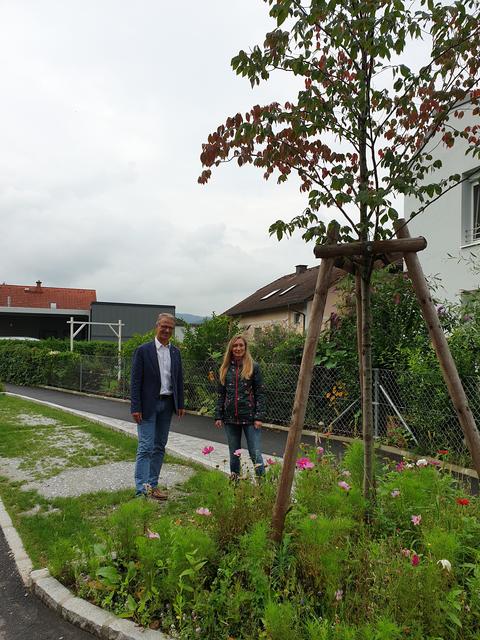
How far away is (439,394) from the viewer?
23.0ft

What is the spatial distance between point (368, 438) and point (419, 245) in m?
1.36

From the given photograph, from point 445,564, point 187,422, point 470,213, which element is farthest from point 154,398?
point 470,213

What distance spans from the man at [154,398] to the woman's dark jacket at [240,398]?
481mm

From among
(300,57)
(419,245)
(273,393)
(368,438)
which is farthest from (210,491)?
(273,393)

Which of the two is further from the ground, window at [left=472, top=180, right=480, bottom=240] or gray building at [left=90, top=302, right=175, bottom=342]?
window at [left=472, top=180, right=480, bottom=240]

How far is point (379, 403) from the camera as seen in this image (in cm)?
833

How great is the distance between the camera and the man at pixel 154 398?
5.12m

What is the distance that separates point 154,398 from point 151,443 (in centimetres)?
46

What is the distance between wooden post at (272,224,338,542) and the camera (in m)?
3.23

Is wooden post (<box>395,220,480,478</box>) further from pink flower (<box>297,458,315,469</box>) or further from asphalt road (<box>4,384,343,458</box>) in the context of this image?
asphalt road (<box>4,384,343,458</box>)

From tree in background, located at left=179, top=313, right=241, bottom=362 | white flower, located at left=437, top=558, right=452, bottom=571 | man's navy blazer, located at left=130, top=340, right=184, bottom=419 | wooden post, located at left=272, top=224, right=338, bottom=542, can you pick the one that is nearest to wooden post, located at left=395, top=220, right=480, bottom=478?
wooden post, located at left=272, top=224, right=338, bottom=542

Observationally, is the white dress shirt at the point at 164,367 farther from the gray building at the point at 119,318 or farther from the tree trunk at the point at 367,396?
the gray building at the point at 119,318

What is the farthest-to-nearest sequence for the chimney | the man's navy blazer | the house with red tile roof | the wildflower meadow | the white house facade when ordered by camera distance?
the chimney → the house with red tile roof → the white house facade → the man's navy blazer → the wildflower meadow

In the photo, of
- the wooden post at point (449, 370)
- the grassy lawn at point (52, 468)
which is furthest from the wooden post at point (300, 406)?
the grassy lawn at point (52, 468)
